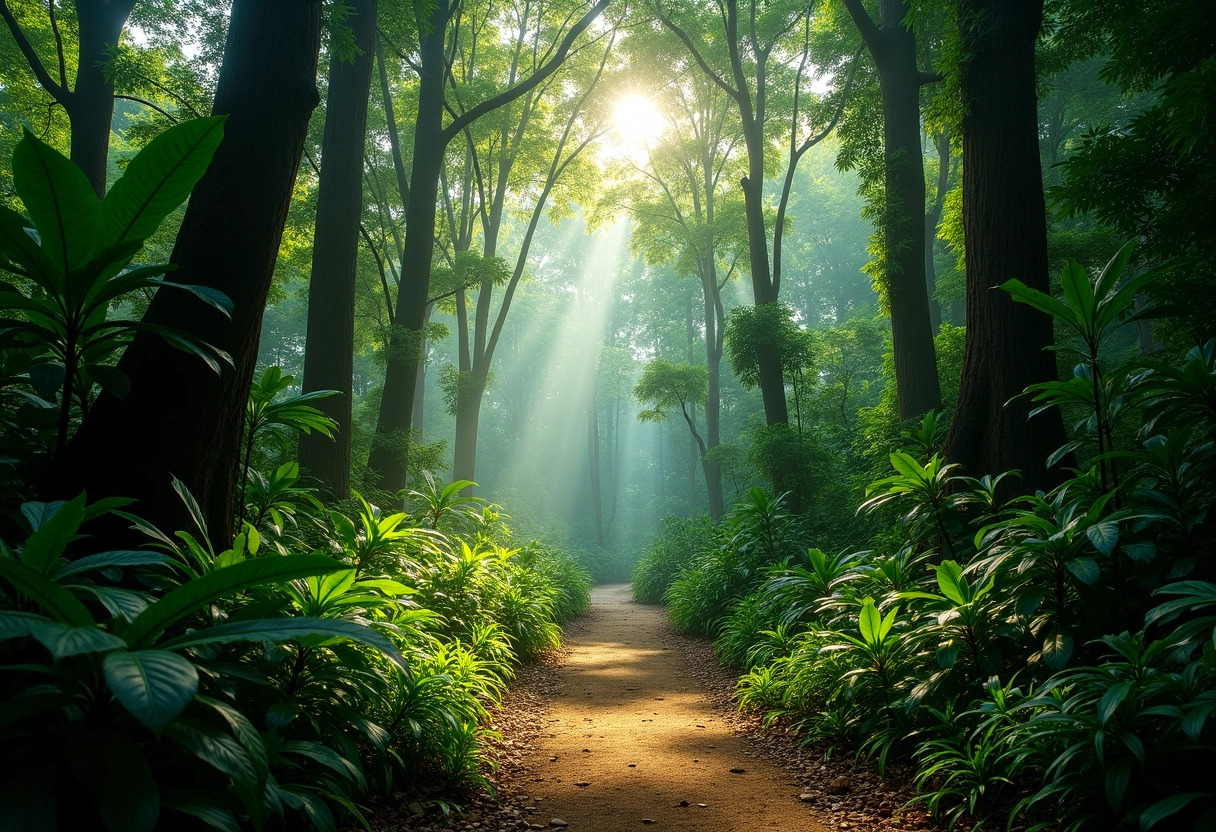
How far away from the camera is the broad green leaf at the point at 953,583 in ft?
9.96

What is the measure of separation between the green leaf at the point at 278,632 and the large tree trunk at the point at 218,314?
1215 millimetres

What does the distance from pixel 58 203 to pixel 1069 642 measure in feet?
13.1

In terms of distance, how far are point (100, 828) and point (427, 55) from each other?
947 centimetres

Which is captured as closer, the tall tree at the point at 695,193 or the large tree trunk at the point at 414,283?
the large tree trunk at the point at 414,283

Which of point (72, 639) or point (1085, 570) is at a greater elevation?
point (72, 639)

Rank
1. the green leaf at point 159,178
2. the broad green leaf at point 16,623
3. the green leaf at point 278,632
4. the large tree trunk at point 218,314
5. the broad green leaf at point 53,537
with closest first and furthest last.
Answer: the broad green leaf at point 16,623
the green leaf at point 278,632
the broad green leaf at point 53,537
the green leaf at point 159,178
the large tree trunk at point 218,314

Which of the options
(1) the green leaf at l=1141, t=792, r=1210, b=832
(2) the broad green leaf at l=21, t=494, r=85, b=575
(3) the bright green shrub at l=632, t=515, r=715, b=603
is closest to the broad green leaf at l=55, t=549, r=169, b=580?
(2) the broad green leaf at l=21, t=494, r=85, b=575

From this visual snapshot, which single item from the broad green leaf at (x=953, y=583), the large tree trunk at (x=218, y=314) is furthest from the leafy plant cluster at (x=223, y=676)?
Answer: the broad green leaf at (x=953, y=583)

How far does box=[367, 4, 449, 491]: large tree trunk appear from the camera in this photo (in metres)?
7.62

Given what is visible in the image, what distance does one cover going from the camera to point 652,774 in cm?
337

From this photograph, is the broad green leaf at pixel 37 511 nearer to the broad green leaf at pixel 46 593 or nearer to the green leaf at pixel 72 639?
the broad green leaf at pixel 46 593

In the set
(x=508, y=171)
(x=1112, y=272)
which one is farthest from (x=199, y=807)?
(x=508, y=171)

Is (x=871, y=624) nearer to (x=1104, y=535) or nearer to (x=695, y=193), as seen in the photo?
(x=1104, y=535)

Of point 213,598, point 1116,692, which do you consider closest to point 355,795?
point 213,598
